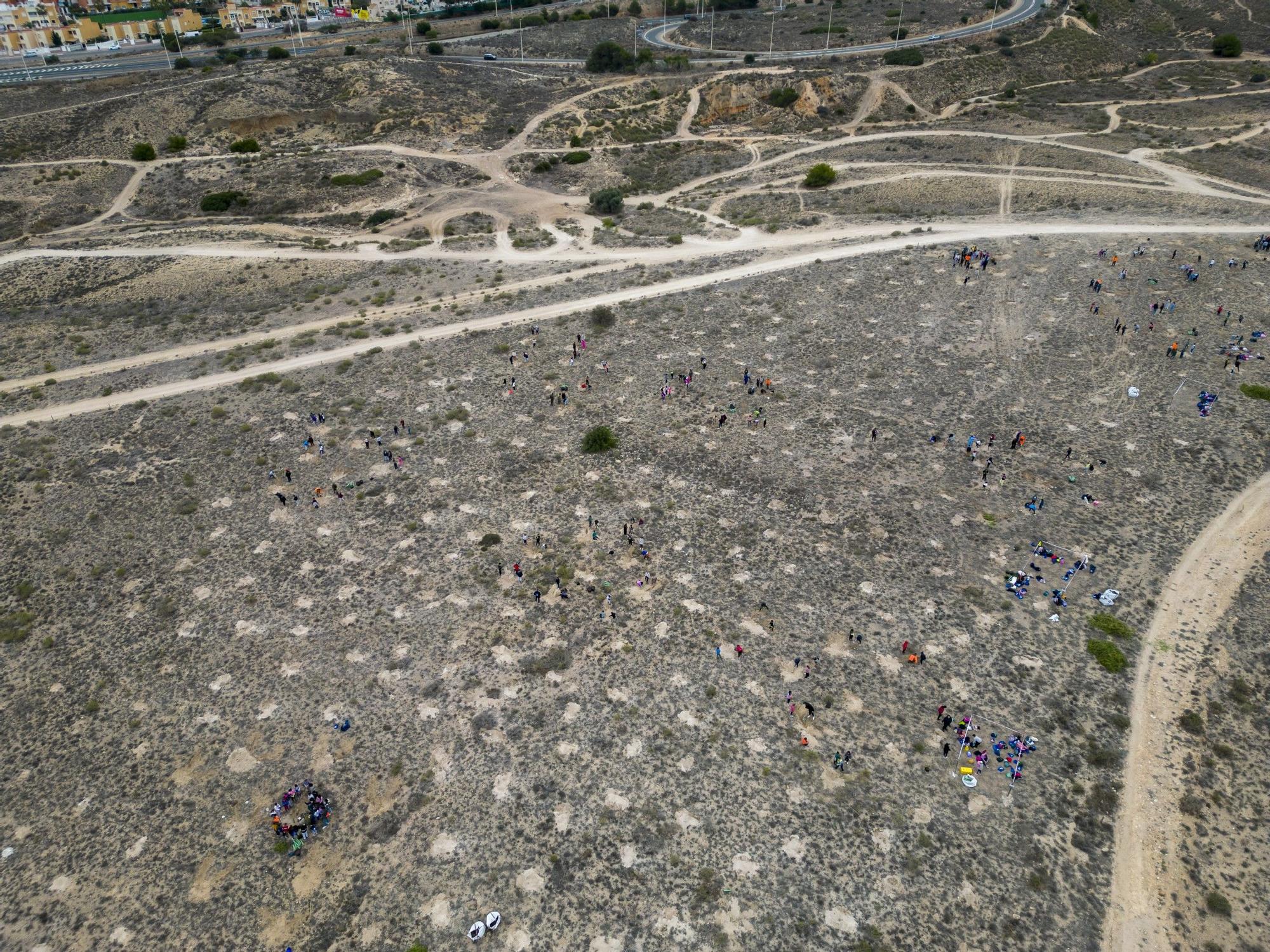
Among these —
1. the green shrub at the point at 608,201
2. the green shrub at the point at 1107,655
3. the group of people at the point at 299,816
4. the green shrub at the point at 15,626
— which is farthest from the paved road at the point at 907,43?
the group of people at the point at 299,816

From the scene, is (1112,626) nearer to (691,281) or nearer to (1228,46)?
(691,281)

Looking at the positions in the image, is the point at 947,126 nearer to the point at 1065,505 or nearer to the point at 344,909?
the point at 1065,505

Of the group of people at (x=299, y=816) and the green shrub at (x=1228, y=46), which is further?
the green shrub at (x=1228, y=46)

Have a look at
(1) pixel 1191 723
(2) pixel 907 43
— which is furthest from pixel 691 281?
(2) pixel 907 43

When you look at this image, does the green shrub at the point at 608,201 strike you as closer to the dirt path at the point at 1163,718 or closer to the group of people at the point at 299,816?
the dirt path at the point at 1163,718

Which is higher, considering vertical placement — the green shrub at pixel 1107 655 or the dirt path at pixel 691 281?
the dirt path at pixel 691 281
